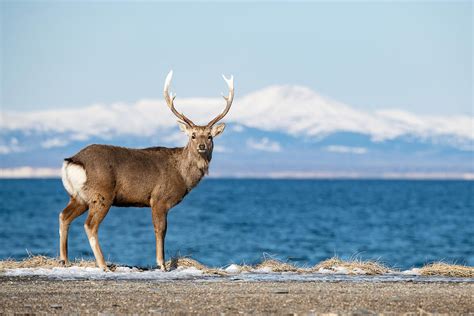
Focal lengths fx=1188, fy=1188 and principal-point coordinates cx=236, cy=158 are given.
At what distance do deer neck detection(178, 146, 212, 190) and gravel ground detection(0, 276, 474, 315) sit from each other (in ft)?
14.7

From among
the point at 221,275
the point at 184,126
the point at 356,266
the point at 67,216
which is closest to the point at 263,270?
the point at 221,275

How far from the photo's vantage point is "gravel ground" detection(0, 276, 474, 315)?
51.8ft

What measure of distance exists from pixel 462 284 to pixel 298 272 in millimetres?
3442

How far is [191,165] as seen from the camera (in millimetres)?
23547

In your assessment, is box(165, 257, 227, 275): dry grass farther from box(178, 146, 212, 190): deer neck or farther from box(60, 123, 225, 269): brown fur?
box(178, 146, 212, 190): deer neck

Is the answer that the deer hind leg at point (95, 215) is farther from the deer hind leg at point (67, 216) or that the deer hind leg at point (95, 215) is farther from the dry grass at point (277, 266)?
the dry grass at point (277, 266)

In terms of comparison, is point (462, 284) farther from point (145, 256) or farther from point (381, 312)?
point (145, 256)

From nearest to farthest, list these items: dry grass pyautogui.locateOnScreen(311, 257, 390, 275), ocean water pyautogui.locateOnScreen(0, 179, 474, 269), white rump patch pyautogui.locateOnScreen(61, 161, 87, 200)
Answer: dry grass pyautogui.locateOnScreen(311, 257, 390, 275) → white rump patch pyautogui.locateOnScreen(61, 161, 87, 200) → ocean water pyautogui.locateOnScreen(0, 179, 474, 269)

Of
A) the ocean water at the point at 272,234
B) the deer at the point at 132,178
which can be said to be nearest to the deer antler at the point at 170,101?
the deer at the point at 132,178

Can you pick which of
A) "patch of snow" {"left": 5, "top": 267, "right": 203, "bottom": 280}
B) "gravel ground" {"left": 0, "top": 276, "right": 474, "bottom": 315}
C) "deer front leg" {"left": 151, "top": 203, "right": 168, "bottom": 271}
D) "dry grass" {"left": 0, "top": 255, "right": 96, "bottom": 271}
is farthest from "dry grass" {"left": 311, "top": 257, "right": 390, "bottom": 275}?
"dry grass" {"left": 0, "top": 255, "right": 96, "bottom": 271}

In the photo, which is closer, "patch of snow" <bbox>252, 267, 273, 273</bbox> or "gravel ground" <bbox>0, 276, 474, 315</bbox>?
"gravel ground" <bbox>0, 276, 474, 315</bbox>

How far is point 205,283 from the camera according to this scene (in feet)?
62.7

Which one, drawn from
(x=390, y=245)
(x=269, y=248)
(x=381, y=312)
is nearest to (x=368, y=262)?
(x=381, y=312)

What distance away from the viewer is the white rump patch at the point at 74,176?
21.7 metres
